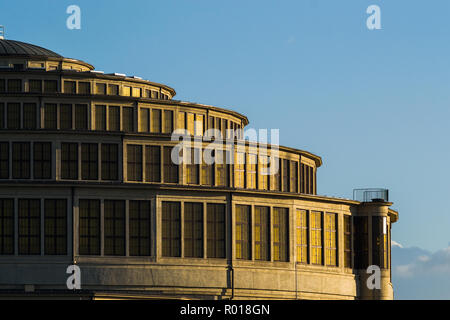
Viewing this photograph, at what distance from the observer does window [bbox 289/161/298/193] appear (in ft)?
297

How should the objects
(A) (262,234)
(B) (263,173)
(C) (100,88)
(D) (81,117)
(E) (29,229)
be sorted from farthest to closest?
(C) (100,88)
(B) (263,173)
(D) (81,117)
(A) (262,234)
(E) (29,229)

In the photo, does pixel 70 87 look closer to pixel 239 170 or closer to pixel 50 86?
pixel 50 86

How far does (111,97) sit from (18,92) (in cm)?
717

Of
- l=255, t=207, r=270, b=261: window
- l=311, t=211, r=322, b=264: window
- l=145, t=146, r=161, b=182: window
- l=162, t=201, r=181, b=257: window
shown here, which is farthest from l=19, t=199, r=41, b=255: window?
l=311, t=211, r=322, b=264: window

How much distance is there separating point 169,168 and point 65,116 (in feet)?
30.2

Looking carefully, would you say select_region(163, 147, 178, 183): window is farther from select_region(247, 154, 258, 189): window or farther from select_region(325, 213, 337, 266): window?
select_region(325, 213, 337, 266): window

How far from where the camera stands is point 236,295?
8069cm

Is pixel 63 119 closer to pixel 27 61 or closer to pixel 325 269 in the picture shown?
pixel 27 61

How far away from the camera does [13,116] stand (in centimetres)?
8338

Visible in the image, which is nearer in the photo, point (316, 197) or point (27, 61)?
point (316, 197)

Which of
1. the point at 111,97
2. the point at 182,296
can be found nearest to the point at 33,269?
the point at 182,296

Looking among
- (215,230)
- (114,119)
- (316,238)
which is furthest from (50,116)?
(316,238)

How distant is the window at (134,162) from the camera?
81.4m

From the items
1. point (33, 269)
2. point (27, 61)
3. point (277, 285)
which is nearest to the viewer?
point (33, 269)
